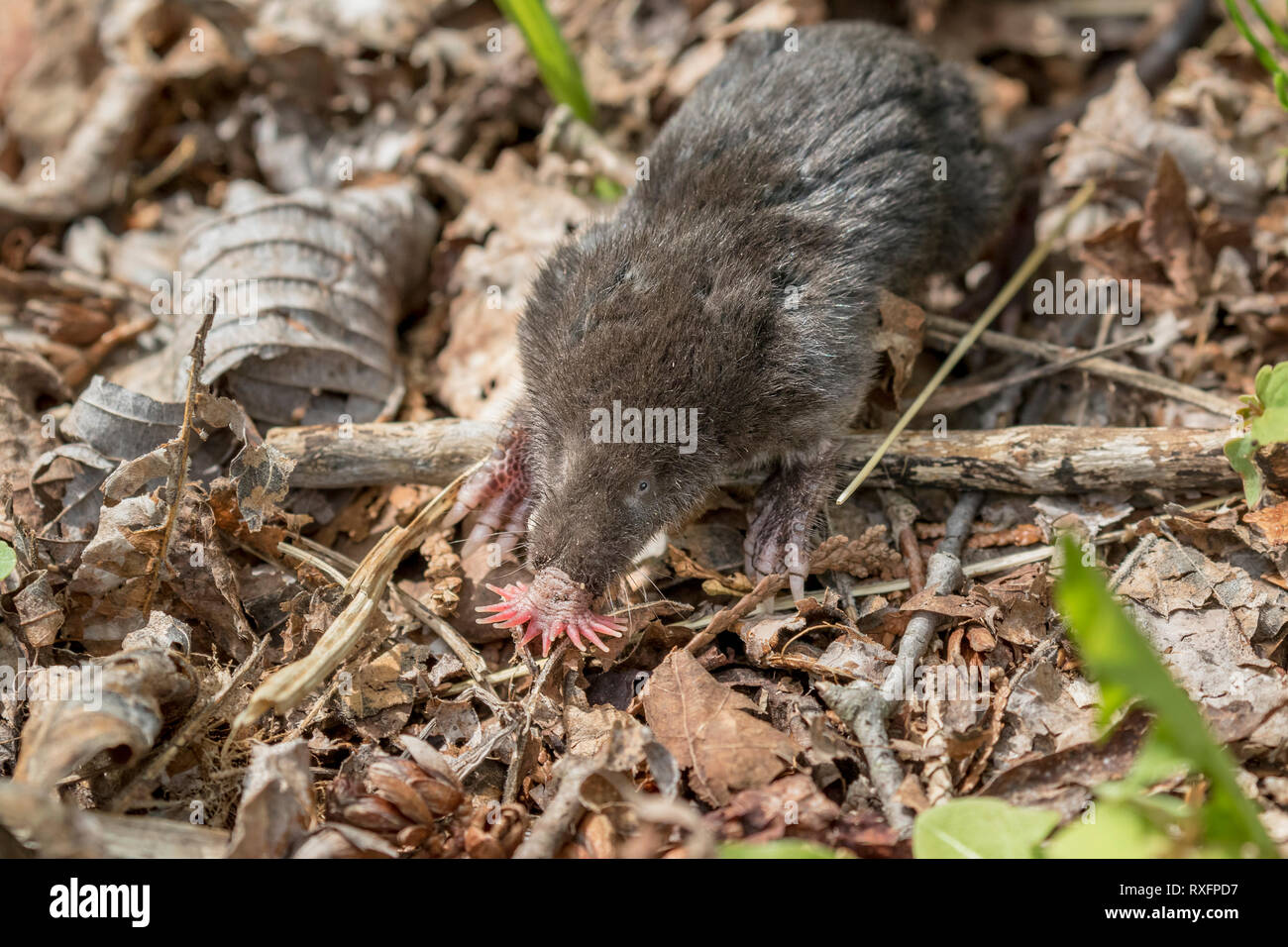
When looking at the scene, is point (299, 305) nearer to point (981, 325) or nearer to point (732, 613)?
point (732, 613)

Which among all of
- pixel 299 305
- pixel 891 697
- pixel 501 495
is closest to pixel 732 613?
pixel 891 697

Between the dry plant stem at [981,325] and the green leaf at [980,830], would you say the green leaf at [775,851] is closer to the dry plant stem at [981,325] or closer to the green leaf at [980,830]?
the green leaf at [980,830]

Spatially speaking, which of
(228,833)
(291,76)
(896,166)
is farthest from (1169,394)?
(291,76)

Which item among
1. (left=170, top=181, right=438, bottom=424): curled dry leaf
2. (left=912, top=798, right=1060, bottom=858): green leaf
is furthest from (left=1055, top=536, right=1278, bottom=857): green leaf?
(left=170, top=181, right=438, bottom=424): curled dry leaf

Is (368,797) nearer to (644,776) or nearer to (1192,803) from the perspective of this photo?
(644,776)

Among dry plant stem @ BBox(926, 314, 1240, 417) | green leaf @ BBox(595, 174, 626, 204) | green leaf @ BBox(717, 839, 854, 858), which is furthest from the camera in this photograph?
green leaf @ BBox(595, 174, 626, 204)

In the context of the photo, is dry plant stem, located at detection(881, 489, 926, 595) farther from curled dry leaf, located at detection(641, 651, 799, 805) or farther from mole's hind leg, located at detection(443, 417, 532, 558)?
mole's hind leg, located at detection(443, 417, 532, 558)
